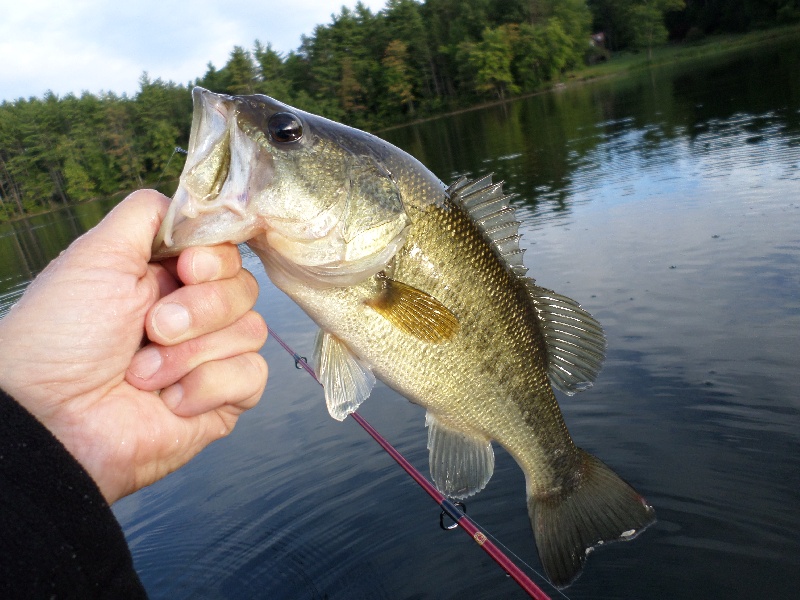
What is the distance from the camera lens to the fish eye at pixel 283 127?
6.37 feet

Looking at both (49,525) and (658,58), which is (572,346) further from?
(658,58)

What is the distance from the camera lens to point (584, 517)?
2572 mm

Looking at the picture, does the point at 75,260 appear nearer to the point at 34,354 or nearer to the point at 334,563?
the point at 34,354

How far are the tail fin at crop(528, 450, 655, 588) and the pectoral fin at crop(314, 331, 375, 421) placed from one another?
1.01 m

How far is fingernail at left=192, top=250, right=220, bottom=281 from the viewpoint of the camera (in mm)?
1965

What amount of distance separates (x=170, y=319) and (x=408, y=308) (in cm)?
85

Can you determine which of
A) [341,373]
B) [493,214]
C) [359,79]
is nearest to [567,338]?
[493,214]

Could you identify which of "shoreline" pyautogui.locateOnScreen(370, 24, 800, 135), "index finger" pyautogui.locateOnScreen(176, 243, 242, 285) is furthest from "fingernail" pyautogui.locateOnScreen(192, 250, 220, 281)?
"shoreline" pyautogui.locateOnScreen(370, 24, 800, 135)

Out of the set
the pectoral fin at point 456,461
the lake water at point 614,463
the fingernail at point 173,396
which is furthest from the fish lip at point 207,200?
the lake water at point 614,463

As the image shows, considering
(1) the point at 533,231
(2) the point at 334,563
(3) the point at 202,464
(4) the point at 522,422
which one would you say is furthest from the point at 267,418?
(1) the point at 533,231

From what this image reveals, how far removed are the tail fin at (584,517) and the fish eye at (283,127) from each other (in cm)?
191

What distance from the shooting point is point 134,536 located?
5.04 metres

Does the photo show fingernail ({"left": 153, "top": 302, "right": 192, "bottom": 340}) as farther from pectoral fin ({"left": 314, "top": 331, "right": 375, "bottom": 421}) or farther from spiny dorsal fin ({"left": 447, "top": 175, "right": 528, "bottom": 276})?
spiny dorsal fin ({"left": 447, "top": 175, "right": 528, "bottom": 276})

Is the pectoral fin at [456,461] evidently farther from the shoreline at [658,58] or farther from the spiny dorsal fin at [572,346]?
the shoreline at [658,58]
